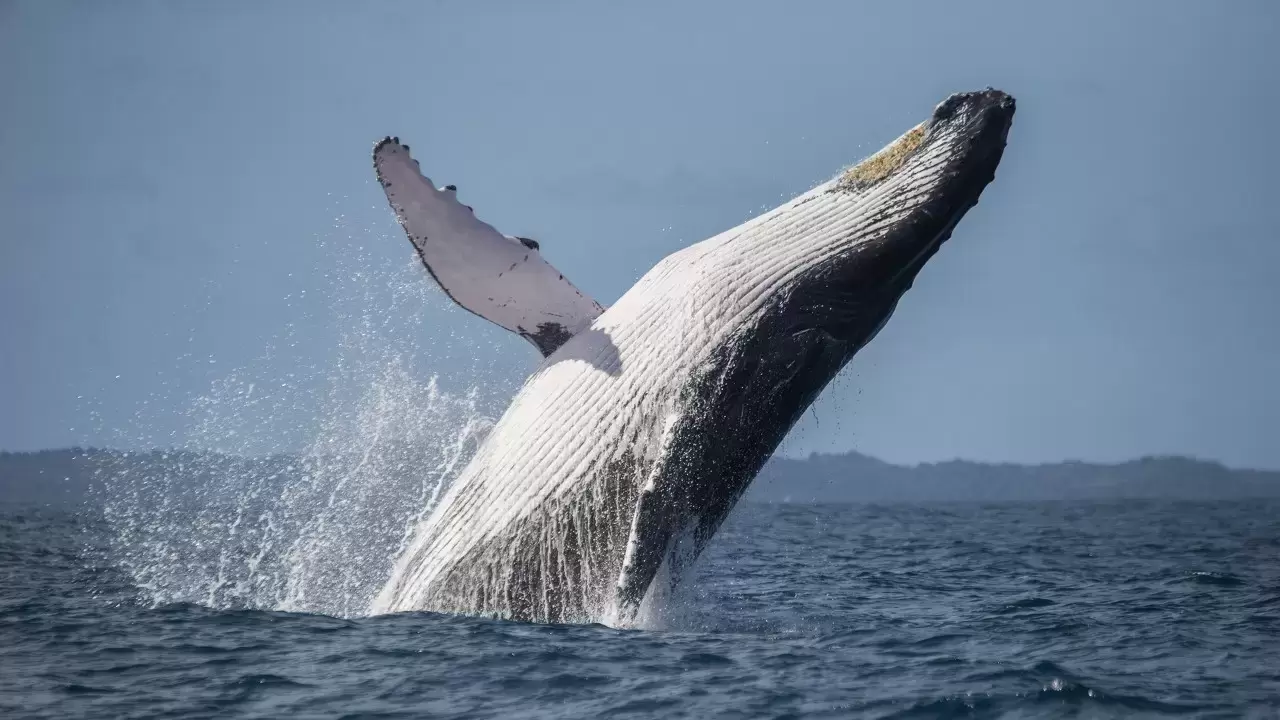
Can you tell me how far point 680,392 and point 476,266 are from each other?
230 centimetres

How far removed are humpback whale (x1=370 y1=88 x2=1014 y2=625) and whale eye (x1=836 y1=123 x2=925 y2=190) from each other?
0.02 m

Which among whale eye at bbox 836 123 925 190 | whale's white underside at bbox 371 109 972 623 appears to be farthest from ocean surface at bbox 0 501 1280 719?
whale eye at bbox 836 123 925 190

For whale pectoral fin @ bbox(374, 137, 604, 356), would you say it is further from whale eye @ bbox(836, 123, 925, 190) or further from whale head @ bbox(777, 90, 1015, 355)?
whale eye @ bbox(836, 123, 925, 190)

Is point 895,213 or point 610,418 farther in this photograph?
point 610,418

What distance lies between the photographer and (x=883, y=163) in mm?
9516

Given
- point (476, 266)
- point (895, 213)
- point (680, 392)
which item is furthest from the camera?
point (476, 266)

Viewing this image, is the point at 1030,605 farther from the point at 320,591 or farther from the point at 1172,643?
the point at 320,591

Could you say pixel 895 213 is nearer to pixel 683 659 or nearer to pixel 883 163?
pixel 883 163

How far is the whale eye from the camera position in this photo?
9430 mm

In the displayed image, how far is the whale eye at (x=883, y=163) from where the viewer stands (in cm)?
943

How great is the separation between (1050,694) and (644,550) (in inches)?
114

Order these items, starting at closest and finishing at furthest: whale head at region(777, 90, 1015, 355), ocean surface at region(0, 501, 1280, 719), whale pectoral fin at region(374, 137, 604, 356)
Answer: ocean surface at region(0, 501, 1280, 719), whale head at region(777, 90, 1015, 355), whale pectoral fin at region(374, 137, 604, 356)

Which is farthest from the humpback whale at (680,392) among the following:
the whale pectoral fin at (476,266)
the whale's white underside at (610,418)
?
the whale pectoral fin at (476,266)

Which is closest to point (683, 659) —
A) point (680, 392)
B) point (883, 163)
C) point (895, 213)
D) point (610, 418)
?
point (610, 418)
